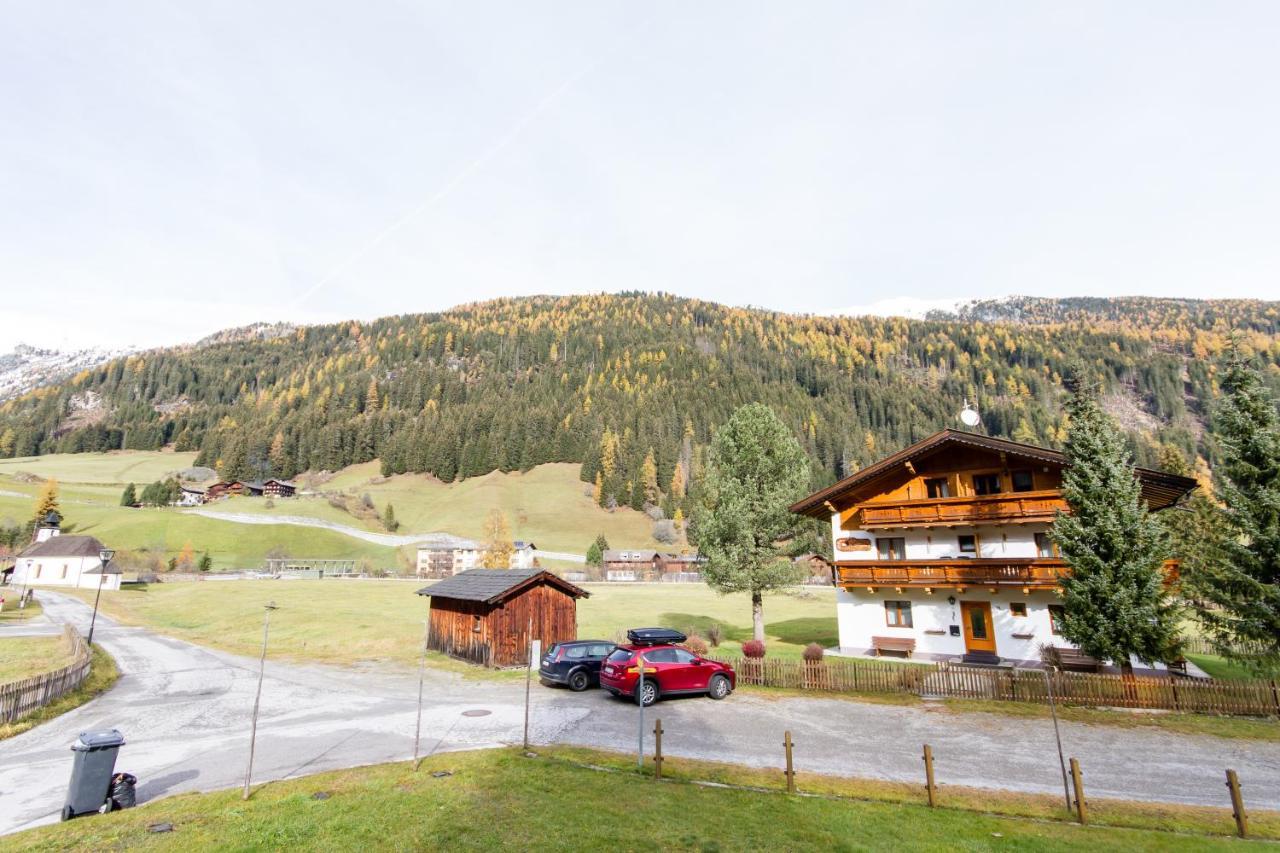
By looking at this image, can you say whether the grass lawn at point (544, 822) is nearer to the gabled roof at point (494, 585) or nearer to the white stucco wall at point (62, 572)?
the gabled roof at point (494, 585)

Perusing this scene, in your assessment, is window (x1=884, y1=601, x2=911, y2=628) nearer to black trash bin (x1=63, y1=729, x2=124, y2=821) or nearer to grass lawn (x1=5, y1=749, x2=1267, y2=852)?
grass lawn (x1=5, y1=749, x2=1267, y2=852)

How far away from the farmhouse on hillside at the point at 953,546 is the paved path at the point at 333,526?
7765cm

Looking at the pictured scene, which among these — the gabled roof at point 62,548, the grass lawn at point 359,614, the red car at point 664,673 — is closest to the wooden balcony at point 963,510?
the grass lawn at point 359,614

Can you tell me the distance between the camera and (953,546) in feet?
108

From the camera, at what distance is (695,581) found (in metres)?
94.6

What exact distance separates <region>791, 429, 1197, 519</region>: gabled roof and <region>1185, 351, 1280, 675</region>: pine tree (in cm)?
337

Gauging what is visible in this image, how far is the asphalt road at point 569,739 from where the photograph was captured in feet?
46.9

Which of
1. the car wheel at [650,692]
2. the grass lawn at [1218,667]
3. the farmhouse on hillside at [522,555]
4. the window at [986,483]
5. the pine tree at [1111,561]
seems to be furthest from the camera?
the farmhouse on hillside at [522,555]

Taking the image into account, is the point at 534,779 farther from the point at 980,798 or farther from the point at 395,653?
the point at 395,653

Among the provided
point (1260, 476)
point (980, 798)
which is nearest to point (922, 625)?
point (1260, 476)

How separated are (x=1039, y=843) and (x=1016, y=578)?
69.8 feet

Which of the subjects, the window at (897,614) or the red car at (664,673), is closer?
the red car at (664,673)

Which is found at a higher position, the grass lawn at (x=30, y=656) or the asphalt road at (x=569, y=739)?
the grass lawn at (x=30, y=656)

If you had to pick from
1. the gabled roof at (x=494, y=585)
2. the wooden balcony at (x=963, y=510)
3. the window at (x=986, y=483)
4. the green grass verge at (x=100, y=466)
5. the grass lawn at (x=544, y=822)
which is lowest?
the grass lawn at (x=544, y=822)
